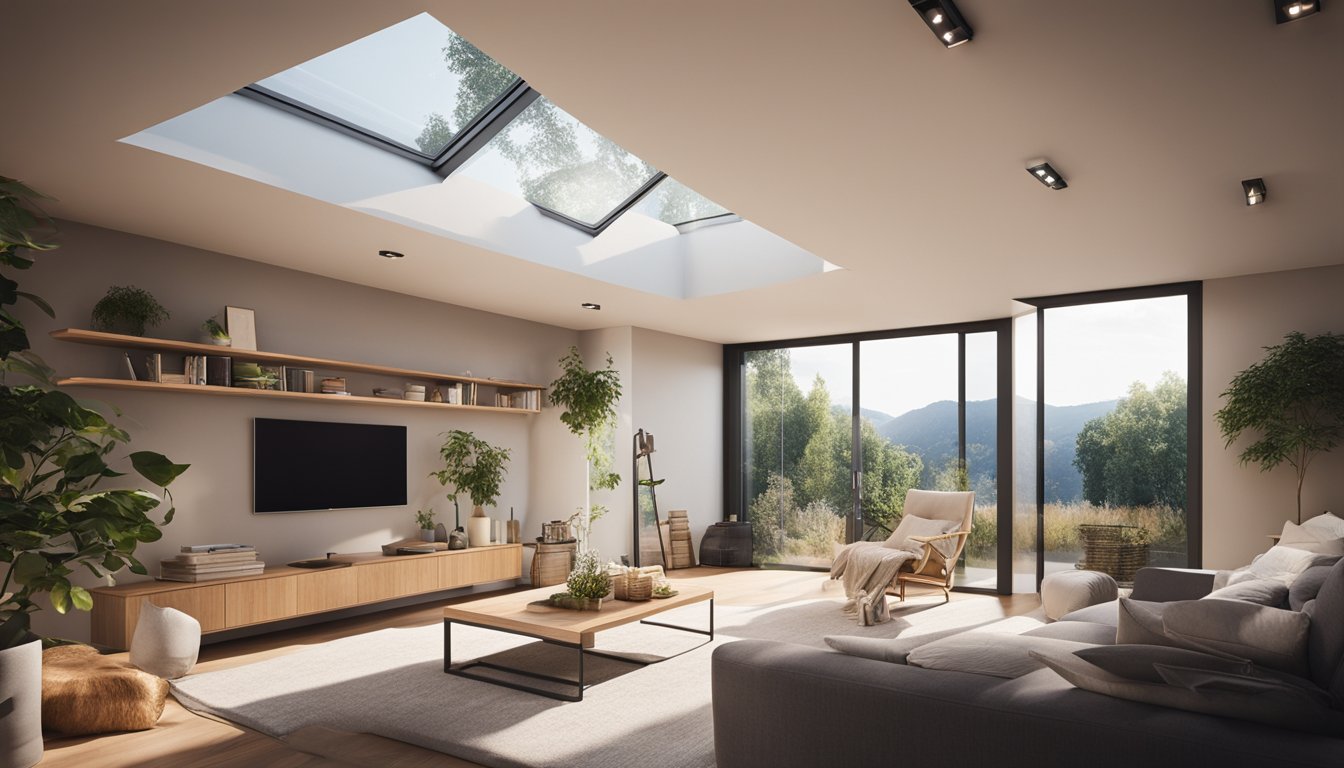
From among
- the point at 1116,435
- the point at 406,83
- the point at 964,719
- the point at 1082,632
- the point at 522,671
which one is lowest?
the point at 522,671

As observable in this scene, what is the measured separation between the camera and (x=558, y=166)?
5.68 m

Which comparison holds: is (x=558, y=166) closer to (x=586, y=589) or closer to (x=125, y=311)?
(x=125, y=311)

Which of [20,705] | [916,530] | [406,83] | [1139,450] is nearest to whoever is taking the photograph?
[20,705]

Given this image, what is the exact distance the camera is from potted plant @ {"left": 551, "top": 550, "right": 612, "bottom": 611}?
435cm

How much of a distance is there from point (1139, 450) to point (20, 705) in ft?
22.6

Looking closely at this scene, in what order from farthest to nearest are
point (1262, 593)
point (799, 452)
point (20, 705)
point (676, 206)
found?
1. point (799, 452)
2. point (676, 206)
3. point (1262, 593)
4. point (20, 705)

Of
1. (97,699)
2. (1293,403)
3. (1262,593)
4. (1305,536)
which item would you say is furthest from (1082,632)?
(97,699)

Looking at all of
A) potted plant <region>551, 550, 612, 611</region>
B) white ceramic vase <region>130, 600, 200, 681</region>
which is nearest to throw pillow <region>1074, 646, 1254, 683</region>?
potted plant <region>551, 550, 612, 611</region>

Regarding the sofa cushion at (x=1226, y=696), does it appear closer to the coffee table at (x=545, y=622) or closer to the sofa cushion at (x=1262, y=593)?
the sofa cushion at (x=1262, y=593)

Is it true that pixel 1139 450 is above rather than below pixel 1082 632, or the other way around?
above

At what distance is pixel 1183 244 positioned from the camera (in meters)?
5.06

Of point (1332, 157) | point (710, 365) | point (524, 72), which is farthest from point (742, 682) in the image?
point (710, 365)

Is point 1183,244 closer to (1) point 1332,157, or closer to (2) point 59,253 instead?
(1) point 1332,157

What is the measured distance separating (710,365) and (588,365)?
1542mm
